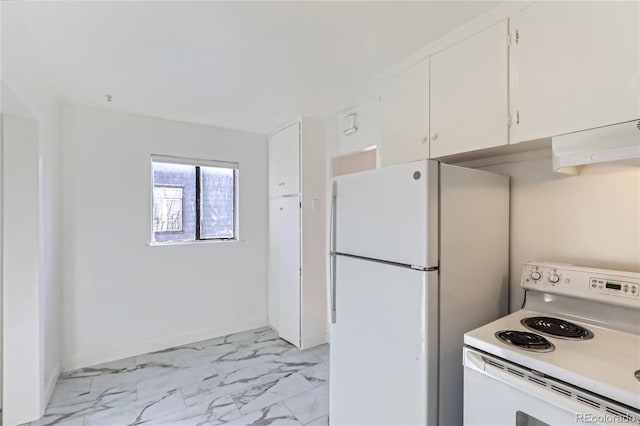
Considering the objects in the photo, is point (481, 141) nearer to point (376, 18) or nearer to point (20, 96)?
point (376, 18)

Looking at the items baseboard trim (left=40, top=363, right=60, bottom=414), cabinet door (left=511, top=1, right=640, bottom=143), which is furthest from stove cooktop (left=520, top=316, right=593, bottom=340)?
baseboard trim (left=40, top=363, right=60, bottom=414)

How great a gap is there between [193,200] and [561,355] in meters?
3.53

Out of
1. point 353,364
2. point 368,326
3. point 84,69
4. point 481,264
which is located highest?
point 84,69

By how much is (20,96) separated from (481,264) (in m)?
2.79

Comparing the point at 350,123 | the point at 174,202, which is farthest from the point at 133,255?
the point at 350,123

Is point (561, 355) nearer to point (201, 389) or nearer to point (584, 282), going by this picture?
point (584, 282)

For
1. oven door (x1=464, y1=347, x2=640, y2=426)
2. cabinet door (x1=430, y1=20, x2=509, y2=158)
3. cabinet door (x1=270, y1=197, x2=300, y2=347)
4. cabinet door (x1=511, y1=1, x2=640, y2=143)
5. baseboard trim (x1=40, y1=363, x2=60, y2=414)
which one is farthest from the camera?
cabinet door (x1=270, y1=197, x2=300, y2=347)

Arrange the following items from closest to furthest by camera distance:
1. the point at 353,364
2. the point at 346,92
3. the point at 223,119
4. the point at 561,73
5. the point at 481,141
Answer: the point at 561,73 → the point at 481,141 → the point at 353,364 → the point at 346,92 → the point at 223,119

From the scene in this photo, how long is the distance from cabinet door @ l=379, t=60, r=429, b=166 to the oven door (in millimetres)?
1197

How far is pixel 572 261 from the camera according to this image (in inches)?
63.5

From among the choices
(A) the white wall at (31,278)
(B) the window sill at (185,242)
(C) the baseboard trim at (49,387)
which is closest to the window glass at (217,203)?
(B) the window sill at (185,242)

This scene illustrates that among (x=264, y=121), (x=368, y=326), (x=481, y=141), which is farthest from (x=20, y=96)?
(x=481, y=141)

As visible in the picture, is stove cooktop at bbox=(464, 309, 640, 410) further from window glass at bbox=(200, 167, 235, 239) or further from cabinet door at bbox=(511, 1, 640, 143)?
window glass at bbox=(200, 167, 235, 239)

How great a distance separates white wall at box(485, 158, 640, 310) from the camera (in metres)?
1.44
